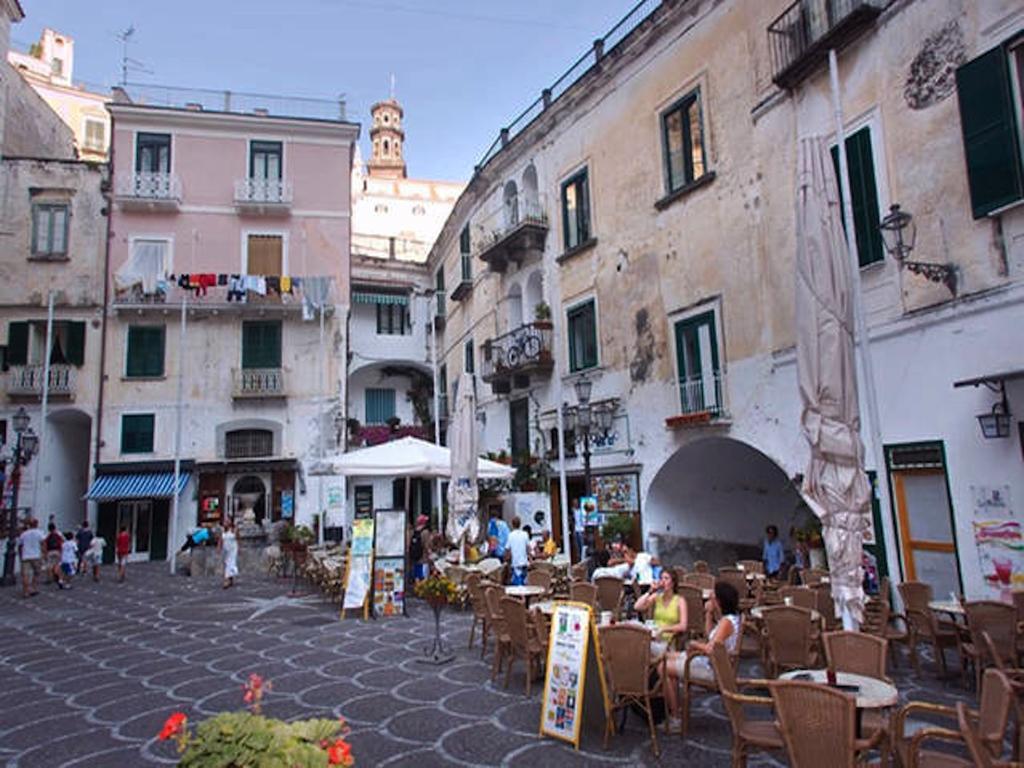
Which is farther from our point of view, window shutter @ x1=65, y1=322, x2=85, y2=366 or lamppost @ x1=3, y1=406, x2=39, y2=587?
window shutter @ x1=65, y1=322, x2=85, y2=366

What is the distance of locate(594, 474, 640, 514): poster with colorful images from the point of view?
15.8m

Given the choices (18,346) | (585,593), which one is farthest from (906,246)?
(18,346)

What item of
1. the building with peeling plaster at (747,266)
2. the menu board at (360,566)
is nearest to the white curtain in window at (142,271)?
the building with peeling plaster at (747,266)

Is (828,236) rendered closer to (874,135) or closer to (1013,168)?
(1013,168)

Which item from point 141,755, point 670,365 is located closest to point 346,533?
point 670,365

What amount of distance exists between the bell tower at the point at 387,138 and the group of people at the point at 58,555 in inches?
2165

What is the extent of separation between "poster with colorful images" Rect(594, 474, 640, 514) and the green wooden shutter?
8972 millimetres

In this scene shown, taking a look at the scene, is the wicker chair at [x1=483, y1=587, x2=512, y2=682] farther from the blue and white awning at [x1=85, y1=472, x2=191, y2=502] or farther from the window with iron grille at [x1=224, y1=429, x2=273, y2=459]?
the window with iron grille at [x1=224, y1=429, x2=273, y2=459]

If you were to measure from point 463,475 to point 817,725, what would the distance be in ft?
31.4

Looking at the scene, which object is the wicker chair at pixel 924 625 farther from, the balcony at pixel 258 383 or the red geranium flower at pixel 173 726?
the balcony at pixel 258 383

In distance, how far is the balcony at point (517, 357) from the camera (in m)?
18.8

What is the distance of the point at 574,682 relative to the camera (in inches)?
229

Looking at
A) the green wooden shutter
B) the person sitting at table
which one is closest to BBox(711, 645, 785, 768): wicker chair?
the person sitting at table

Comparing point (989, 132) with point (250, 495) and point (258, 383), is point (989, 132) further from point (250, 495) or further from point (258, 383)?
point (250, 495)
